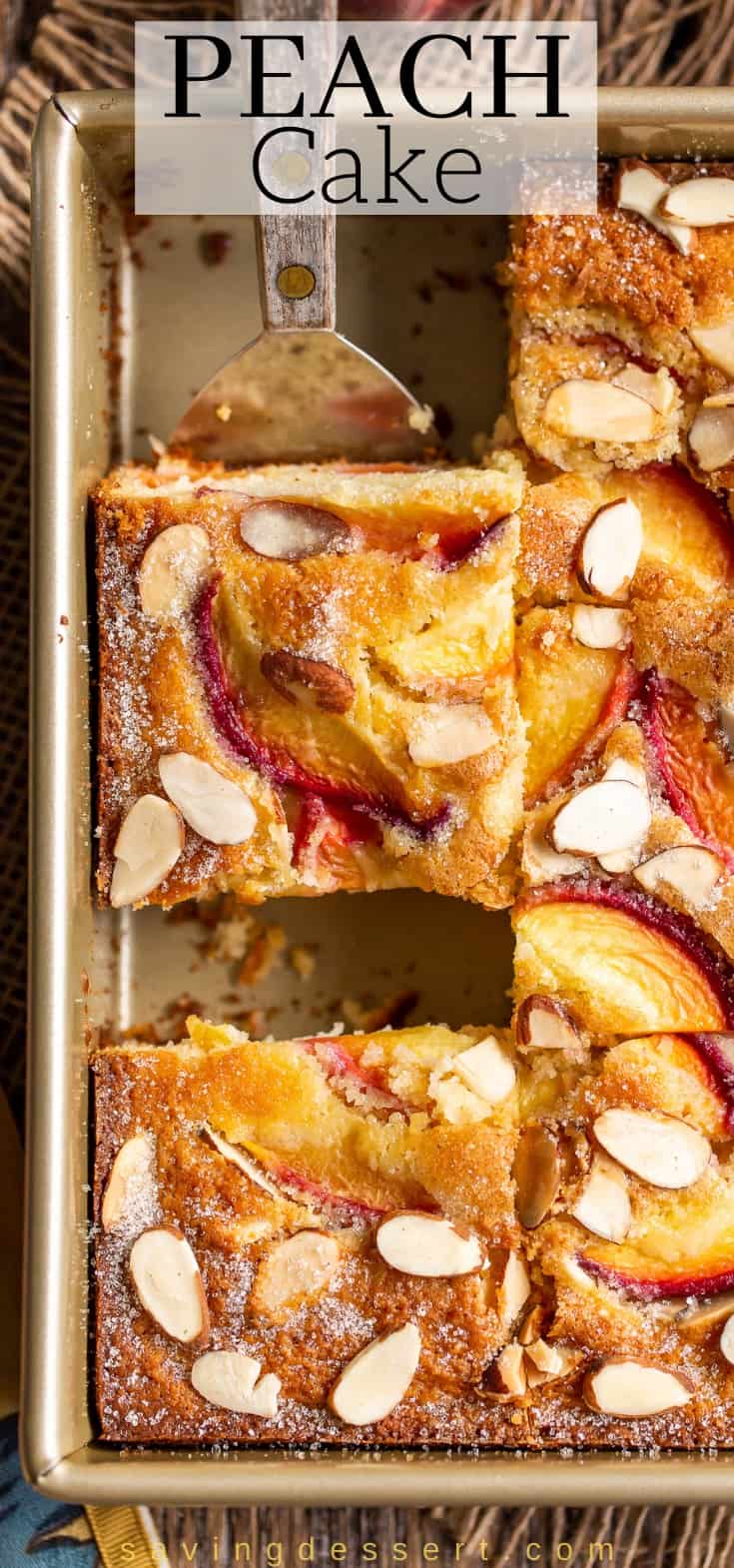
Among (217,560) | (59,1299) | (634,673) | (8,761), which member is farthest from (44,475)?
(59,1299)

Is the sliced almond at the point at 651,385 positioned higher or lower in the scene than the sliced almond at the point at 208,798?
higher

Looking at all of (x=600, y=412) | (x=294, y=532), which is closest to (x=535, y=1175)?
(x=294, y=532)

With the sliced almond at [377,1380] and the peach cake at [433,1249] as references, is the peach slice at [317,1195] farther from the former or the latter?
the sliced almond at [377,1380]

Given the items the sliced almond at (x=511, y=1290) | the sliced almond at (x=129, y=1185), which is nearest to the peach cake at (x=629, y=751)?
the sliced almond at (x=511, y=1290)

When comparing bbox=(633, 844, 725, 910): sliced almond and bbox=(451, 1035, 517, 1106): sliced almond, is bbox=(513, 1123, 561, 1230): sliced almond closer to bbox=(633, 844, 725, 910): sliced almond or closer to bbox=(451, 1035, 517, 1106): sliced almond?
bbox=(451, 1035, 517, 1106): sliced almond

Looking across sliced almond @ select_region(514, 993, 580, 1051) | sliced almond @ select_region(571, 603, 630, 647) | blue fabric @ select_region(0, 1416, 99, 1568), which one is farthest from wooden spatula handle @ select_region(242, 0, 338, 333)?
blue fabric @ select_region(0, 1416, 99, 1568)

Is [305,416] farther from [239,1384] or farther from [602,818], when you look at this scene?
[239,1384]
